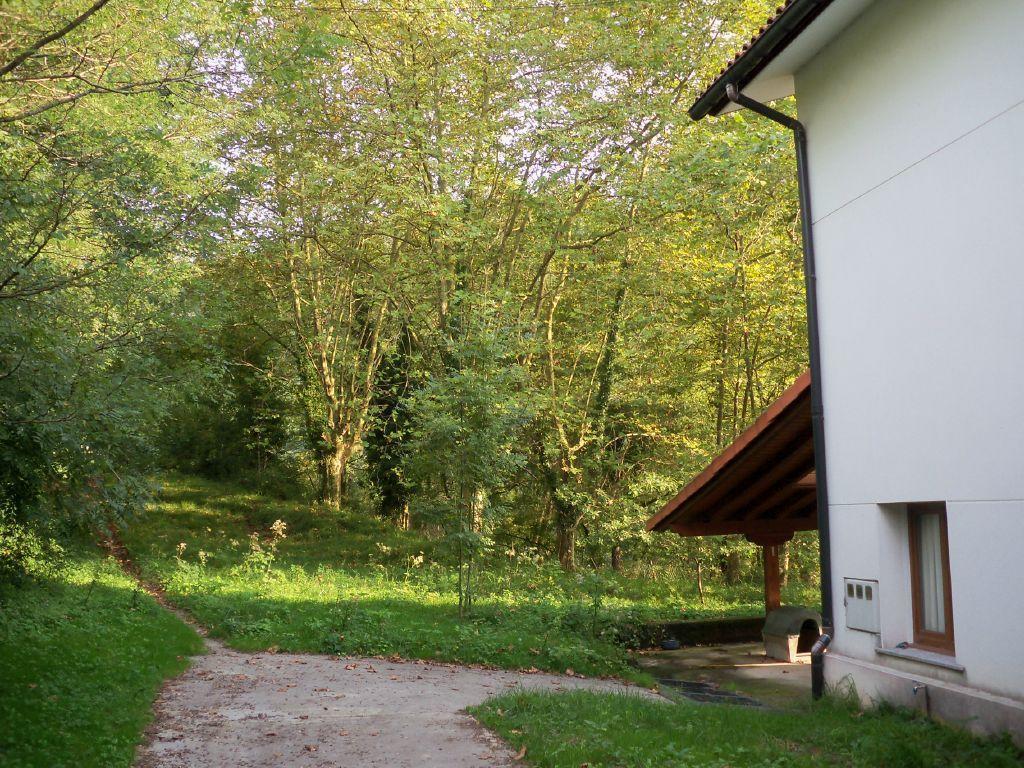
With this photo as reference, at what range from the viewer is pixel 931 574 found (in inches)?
294

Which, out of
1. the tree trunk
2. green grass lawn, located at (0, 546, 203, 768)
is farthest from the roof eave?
the tree trunk

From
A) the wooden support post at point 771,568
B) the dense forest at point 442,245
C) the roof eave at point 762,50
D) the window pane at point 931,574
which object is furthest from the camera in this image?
the wooden support post at point 771,568

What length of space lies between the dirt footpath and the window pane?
12.6 ft

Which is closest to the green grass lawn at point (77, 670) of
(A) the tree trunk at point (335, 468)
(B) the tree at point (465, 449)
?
(B) the tree at point (465, 449)

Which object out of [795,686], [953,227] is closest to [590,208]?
[795,686]

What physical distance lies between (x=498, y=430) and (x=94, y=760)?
8.29 metres

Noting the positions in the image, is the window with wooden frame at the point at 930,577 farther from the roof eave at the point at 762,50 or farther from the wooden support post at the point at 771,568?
the wooden support post at the point at 771,568

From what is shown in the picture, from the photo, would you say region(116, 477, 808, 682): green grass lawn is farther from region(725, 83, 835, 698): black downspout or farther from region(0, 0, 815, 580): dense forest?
region(725, 83, 835, 698): black downspout

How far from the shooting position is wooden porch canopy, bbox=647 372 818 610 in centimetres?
993

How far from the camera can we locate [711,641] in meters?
14.7

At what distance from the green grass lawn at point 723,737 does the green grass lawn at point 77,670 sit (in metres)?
3.30

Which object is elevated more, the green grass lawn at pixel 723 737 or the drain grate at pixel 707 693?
the green grass lawn at pixel 723 737

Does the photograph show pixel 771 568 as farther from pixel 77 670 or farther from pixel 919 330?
pixel 77 670

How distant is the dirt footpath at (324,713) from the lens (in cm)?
686
